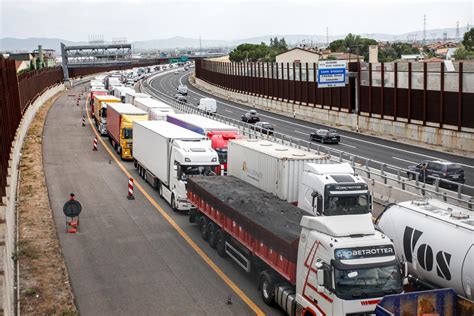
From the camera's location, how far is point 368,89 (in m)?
58.8

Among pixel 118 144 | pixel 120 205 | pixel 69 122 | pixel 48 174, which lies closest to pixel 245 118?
pixel 69 122

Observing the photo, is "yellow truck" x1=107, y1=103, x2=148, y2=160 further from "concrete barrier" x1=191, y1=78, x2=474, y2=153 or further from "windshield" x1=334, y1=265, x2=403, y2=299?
"windshield" x1=334, y1=265, x2=403, y2=299

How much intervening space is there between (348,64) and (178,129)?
32.0 metres

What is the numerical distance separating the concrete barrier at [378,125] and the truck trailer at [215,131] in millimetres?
18321

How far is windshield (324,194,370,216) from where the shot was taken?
18.5 m

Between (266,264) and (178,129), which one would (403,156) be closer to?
(178,129)

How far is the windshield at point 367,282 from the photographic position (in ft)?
43.9

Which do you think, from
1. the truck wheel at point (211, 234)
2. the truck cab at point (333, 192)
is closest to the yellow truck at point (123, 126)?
the truck wheel at point (211, 234)

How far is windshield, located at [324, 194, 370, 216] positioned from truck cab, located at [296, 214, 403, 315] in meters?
3.72

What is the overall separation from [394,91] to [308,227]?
41780 mm

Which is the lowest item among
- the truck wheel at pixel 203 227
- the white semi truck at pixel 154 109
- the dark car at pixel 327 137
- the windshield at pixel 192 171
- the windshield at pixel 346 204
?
the dark car at pixel 327 137

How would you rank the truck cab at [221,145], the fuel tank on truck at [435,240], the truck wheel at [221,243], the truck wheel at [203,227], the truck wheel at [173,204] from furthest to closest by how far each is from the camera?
the truck cab at [221,145] → the truck wheel at [173,204] → the truck wheel at [203,227] → the truck wheel at [221,243] → the fuel tank on truck at [435,240]

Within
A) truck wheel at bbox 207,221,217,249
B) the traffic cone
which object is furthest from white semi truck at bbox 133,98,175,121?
truck wheel at bbox 207,221,217,249

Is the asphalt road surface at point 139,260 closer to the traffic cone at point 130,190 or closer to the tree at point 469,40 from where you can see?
the traffic cone at point 130,190
